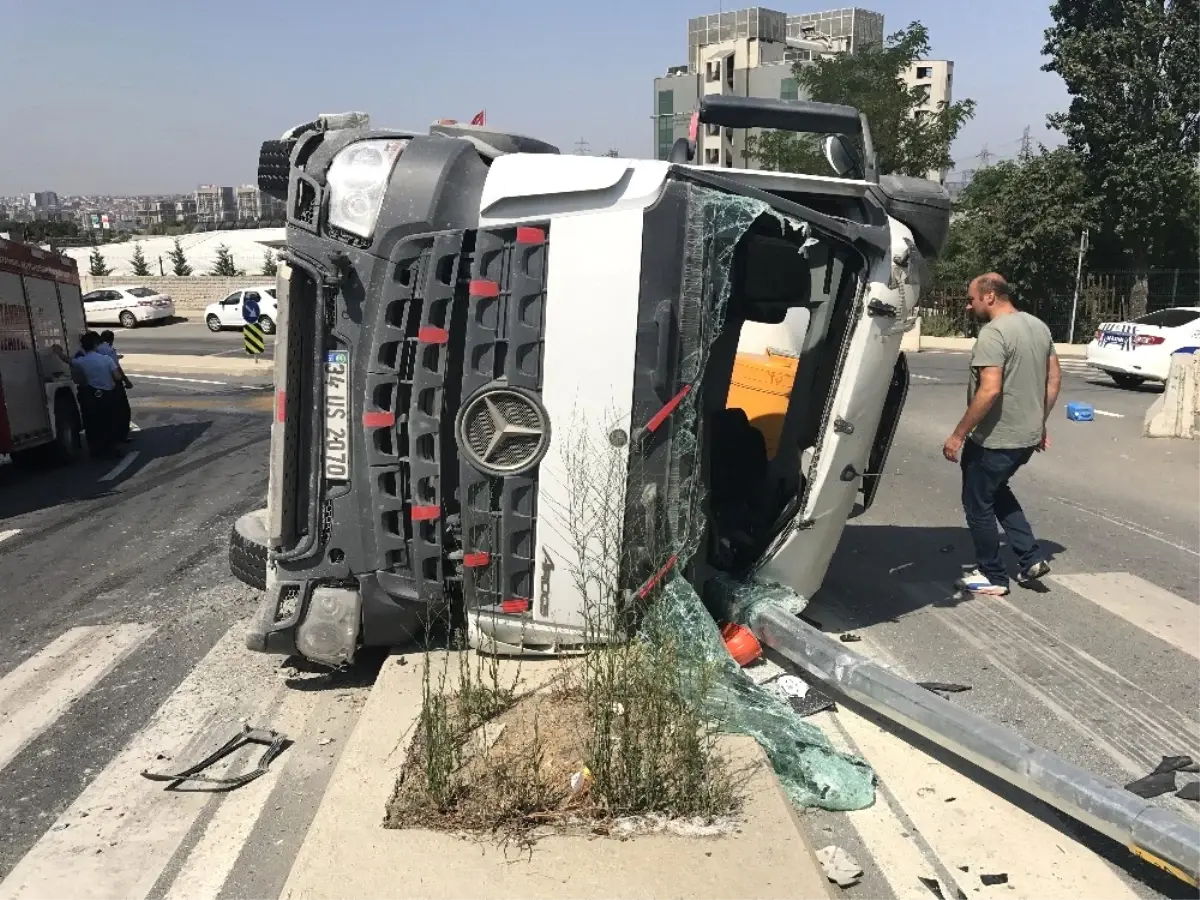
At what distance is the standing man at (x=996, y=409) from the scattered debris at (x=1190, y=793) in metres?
2.26

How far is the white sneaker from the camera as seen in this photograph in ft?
19.4

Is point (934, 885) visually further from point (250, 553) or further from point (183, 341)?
point (183, 341)

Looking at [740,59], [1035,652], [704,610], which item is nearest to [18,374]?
[704,610]

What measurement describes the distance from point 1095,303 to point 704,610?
25.2 metres

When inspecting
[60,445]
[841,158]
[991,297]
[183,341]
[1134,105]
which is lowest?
[183,341]

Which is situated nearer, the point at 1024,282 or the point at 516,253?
the point at 516,253

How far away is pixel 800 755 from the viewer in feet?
11.8

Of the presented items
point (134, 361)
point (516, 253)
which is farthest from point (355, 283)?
point (134, 361)

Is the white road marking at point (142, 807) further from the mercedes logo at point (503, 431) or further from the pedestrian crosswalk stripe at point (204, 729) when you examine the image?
the mercedes logo at point (503, 431)

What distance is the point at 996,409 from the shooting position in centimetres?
572

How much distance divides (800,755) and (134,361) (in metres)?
22.4

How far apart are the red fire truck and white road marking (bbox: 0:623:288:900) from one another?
681 cm

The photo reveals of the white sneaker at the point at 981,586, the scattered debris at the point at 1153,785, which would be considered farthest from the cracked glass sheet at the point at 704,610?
the white sneaker at the point at 981,586

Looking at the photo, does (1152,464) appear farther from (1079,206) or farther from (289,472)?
(1079,206)
